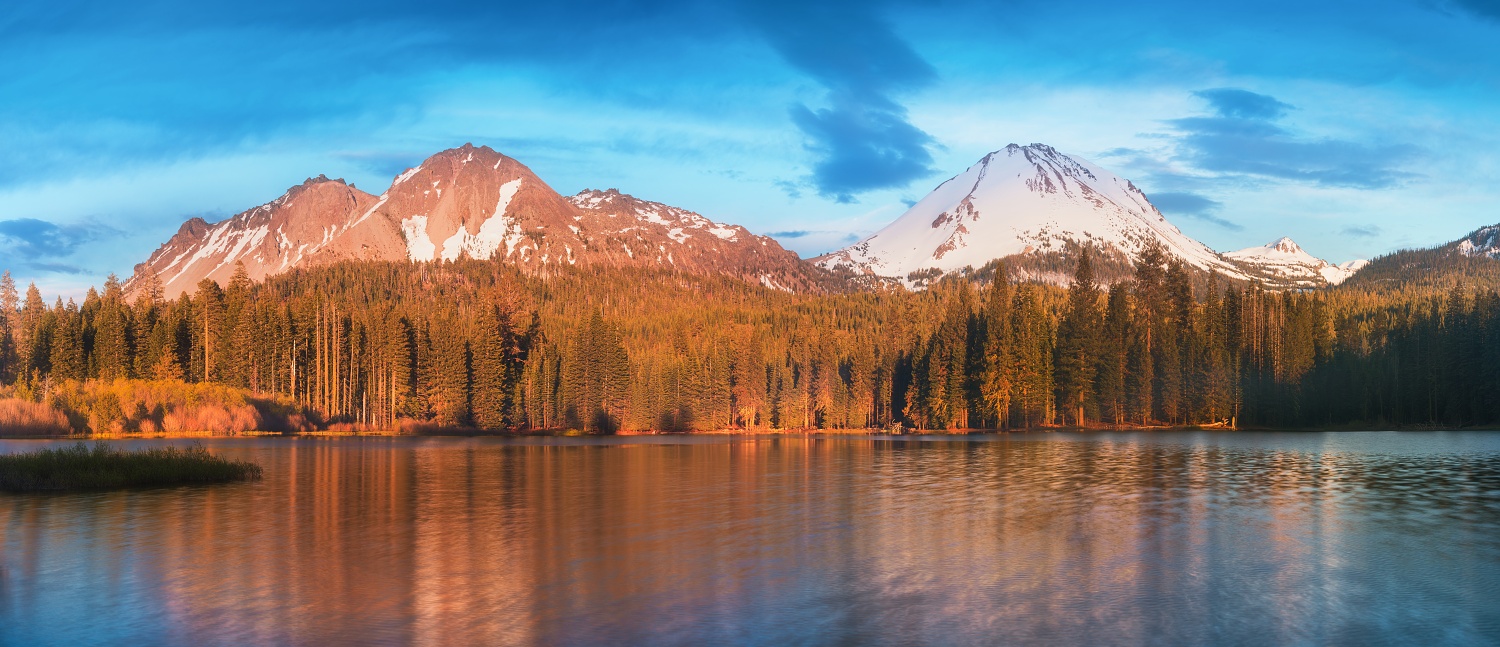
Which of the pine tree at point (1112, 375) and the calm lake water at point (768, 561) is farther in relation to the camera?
the pine tree at point (1112, 375)

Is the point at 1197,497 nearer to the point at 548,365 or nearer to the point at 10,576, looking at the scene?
the point at 10,576

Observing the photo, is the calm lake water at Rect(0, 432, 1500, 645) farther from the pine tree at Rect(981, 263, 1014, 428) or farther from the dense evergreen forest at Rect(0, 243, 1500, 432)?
the dense evergreen forest at Rect(0, 243, 1500, 432)

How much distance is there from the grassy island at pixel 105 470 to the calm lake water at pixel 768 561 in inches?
90.1

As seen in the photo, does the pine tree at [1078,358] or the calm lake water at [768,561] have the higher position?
the pine tree at [1078,358]

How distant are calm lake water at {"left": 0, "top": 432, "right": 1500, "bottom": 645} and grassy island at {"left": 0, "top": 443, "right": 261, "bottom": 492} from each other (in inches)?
90.1

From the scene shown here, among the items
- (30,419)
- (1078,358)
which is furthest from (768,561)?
(1078,358)

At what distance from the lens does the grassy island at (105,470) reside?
50.5 m

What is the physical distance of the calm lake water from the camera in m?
21.3

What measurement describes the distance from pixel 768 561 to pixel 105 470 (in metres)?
41.8

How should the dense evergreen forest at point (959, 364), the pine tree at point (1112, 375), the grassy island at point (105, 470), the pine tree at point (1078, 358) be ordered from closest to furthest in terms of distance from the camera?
the grassy island at point (105, 470) → the dense evergreen forest at point (959, 364) → the pine tree at point (1112, 375) → the pine tree at point (1078, 358)

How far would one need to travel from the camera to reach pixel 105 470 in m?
52.2

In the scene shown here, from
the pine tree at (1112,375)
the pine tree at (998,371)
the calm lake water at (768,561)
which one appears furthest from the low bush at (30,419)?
the pine tree at (1112,375)

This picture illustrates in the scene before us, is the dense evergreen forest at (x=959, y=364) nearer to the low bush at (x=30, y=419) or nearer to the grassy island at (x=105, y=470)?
the low bush at (x=30, y=419)

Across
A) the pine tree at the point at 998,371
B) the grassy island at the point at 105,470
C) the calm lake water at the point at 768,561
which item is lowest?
the calm lake water at the point at 768,561
